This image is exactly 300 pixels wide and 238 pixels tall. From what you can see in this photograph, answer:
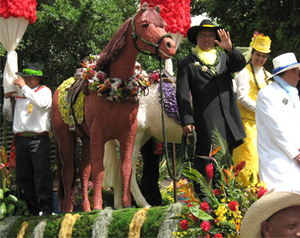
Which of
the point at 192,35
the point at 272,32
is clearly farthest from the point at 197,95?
the point at 272,32

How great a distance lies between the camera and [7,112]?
6.54m

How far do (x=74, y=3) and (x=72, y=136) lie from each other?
7654 mm

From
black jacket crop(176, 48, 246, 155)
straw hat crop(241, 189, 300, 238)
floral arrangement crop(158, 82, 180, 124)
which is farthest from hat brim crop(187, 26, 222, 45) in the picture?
straw hat crop(241, 189, 300, 238)

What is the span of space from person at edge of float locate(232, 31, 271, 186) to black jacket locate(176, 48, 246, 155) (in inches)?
29.4

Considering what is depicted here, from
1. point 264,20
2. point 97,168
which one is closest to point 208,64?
point 97,168

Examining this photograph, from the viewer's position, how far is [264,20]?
1189 cm

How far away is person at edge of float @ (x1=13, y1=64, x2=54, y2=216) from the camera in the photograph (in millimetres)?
6074

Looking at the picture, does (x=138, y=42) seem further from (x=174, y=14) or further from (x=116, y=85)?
(x=174, y=14)

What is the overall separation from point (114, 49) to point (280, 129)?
6.98 ft

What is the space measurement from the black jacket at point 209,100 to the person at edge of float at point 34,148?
205 centimetres

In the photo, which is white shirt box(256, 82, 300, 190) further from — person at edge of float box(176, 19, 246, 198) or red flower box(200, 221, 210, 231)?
red flower box(200, 221, 210, 231)

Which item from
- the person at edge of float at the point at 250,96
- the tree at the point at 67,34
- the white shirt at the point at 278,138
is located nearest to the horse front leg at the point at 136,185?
the person at edge of float at the point at 250,96

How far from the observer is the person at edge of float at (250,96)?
580 cm

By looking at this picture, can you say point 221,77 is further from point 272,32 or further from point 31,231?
point 272,32
